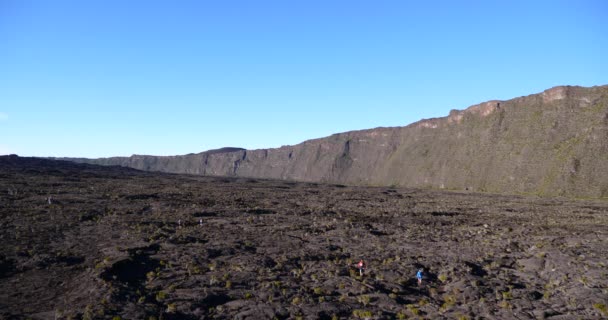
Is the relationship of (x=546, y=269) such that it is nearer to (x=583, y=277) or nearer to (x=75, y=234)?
(x=583, y=277)

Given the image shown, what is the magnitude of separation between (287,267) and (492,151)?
7872 centimetres

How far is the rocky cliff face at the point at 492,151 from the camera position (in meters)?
64.8

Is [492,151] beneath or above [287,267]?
above

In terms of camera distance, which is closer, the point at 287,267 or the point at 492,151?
the point at 287,267

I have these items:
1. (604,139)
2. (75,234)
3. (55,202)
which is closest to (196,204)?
(55,202)

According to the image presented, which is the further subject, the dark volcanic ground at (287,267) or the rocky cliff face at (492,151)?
the rocky cliff face at (492,151)

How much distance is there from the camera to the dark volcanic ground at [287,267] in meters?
11.6

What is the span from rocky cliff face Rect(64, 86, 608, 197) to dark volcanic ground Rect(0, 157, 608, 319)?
135 ft

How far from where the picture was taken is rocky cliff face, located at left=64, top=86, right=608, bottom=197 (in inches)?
2552

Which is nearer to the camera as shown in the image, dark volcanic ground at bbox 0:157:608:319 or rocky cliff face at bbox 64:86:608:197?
dark volcanic ground at bbox 0:157:608:319

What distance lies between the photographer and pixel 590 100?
71188 mm

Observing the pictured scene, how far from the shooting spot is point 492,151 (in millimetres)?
84562

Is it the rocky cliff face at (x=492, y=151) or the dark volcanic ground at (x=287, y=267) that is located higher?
the rocky cliff face at (x=492, y=151)

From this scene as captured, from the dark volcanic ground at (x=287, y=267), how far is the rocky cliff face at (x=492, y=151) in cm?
4125
